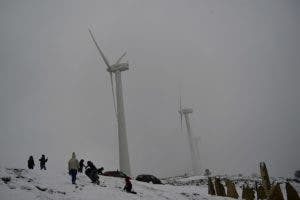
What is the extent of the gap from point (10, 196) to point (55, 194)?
2.70m

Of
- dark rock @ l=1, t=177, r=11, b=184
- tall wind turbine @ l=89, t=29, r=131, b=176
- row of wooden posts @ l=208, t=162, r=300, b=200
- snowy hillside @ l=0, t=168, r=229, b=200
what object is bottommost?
row of wooden posts @ l=208, t=162, r=300, b=200

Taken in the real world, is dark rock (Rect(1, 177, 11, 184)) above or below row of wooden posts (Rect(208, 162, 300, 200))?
above

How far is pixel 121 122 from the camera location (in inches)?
2275

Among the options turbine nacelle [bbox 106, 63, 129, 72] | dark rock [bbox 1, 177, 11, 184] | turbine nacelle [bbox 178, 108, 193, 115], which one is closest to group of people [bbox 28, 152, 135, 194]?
dark rock [bbox 1, 177, 11, 184]

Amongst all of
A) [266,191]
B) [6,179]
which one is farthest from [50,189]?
[266,191]

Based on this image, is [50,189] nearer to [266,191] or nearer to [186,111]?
[266,191]

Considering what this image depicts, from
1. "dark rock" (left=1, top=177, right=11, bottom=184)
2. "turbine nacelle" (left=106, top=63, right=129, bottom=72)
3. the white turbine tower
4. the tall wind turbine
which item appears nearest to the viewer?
"dark rock" (left=1, top=177, right=11, bottom=184)

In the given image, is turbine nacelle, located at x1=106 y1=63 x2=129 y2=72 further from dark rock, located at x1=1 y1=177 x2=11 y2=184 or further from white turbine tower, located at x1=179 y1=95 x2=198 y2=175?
dark rock, located at x1=1 y1=177 x2=11 y2=184

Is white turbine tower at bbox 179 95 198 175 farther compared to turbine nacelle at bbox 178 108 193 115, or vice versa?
turbine nacelle at bbox 178 108 193 115

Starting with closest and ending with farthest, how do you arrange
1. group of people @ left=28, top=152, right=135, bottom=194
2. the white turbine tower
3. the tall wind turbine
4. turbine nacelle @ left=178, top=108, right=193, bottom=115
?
group of people @ left=28, top=152, right=135, bottom=194
the tall wind turbine
the white turbine tower
turbine nacelle @ left=178, top=108, right=193, bottom=115

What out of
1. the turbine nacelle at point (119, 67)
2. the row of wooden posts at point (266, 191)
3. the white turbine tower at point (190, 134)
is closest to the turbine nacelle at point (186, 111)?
the white turbine tower at point (190, 134)

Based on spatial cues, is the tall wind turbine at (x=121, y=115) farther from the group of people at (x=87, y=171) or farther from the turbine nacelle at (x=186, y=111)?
the turbine nacelle at (x=186, y=111)

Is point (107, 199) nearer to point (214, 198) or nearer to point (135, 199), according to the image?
point (135, 199)

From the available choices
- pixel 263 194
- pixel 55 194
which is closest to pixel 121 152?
pixel 263 194
